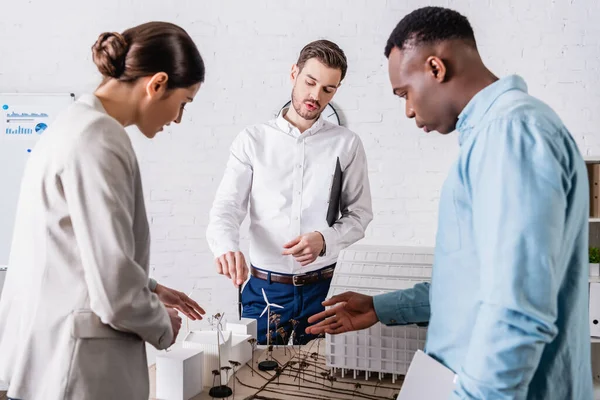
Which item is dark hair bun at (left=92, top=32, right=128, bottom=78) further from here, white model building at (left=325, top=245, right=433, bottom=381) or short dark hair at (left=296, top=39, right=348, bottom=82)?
short dark hair at (left=296, top=39, right=348, bottom=82)

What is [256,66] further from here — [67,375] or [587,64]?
[67,375]

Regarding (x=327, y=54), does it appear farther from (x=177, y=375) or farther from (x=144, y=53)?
(x=177, y=375)

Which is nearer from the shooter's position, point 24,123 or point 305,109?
point 305,109

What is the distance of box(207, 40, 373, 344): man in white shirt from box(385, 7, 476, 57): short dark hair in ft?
4.60

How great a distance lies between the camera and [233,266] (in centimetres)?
223

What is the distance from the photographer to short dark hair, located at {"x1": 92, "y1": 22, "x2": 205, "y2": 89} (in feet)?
4.18

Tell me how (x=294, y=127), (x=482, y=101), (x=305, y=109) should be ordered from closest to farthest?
(x=482, y=101)
(x=305, y=109)
(x=294, y=127)

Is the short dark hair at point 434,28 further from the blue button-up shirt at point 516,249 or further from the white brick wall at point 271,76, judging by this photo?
the white brick wall at point 271,76

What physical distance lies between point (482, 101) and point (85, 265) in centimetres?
80

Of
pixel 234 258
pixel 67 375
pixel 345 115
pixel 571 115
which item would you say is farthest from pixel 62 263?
pixel 571 115

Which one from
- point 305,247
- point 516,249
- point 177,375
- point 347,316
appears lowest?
point 177,375

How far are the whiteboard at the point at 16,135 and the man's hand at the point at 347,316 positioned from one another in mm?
2869

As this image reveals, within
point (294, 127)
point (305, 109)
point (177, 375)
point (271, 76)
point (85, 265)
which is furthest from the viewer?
point (271, 76)

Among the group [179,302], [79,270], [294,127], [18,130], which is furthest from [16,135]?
[79,270]
